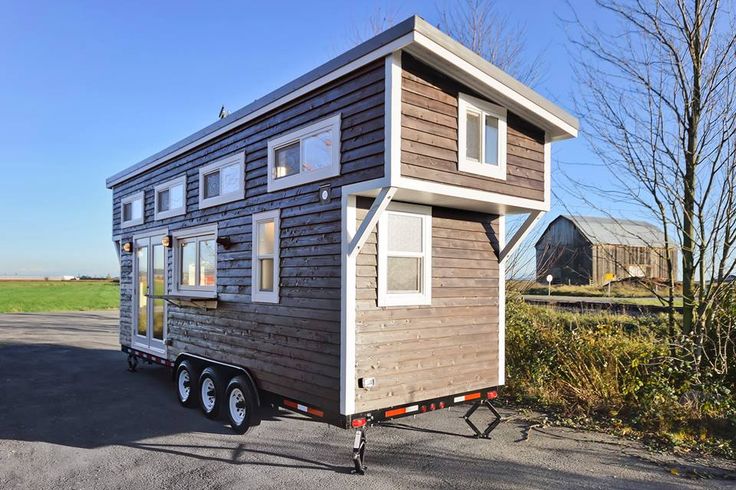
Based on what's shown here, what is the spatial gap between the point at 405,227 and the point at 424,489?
2592mm

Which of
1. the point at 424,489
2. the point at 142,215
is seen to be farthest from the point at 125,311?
the point at 424,489

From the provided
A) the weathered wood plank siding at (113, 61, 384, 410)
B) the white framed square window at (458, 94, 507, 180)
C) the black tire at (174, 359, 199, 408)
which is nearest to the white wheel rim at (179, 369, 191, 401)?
the black tire at (174, 359, 199, 408)

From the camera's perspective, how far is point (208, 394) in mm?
6824

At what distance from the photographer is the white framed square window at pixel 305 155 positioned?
5195 millimetres

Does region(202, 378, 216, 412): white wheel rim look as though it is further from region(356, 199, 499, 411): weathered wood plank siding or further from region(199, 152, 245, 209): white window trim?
region(356, 199, 499, 411): weathered wood plank siding

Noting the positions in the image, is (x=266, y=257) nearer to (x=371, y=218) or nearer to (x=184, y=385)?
(x=371, y=218)

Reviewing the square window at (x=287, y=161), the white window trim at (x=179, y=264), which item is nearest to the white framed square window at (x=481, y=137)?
the square window at (x=287, y=161)

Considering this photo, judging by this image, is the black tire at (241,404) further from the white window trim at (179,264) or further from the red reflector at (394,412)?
the red reflector at (394,412)

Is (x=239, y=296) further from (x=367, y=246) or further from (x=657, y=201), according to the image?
(x=657, y=201)

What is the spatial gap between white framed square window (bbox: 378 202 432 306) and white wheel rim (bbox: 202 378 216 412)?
3117 mm

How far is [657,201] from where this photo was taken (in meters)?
7.29

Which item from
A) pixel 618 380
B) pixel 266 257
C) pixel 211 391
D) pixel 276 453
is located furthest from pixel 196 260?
pixel 618 380

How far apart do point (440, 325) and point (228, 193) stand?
3450 millimetres

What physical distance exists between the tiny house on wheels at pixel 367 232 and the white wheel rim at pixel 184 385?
7cm
